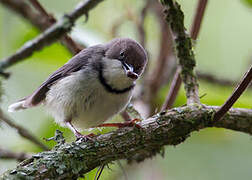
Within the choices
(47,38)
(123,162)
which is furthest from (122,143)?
(123,162)

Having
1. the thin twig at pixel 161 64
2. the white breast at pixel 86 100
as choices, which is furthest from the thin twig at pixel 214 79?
the white breast at pixel 86 100

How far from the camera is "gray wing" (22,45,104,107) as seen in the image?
138 inches

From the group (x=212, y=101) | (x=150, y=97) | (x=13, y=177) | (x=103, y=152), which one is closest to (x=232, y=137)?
(x=212, y=101)

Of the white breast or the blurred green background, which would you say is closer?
the white breast

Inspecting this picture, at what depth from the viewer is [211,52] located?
5.92 meters

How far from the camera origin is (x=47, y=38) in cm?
325

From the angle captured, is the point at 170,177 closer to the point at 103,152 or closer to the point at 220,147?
the point at 220,147

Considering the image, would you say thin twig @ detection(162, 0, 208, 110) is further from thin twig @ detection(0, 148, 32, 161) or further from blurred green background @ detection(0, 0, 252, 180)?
thin twig @ detection(0, 148, 32, 161)

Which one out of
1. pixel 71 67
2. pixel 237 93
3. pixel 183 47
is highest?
pixel 71 67

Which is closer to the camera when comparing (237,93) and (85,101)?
(237,93)

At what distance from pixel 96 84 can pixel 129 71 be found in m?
0.29

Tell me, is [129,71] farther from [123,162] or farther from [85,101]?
[123,162]

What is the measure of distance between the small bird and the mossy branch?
0.38 meters

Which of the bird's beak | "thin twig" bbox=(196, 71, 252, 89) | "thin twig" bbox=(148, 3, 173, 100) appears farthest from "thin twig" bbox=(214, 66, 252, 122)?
"thin twig" bbox=(196, 71, 252, 89)
